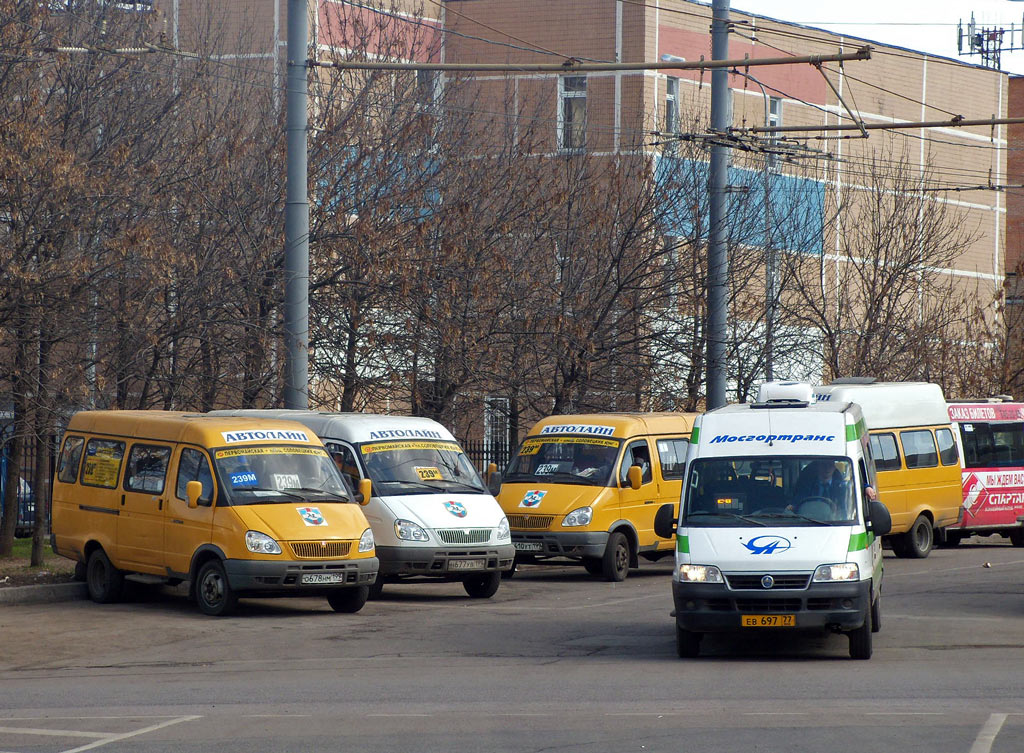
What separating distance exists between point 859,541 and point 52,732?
6.76 m

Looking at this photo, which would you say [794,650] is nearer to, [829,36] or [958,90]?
[829,36]

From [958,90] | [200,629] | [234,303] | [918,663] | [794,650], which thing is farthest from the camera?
[958,90]

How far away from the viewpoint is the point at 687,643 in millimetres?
12836

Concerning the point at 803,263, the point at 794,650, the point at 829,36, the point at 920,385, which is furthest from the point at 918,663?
the point at 829,36

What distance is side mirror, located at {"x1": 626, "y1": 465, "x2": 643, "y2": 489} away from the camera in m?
20.2

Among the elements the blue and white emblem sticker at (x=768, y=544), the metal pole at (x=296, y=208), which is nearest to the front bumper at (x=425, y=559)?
the metal pole at (x=296, y=208)

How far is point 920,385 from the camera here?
26.0 metres

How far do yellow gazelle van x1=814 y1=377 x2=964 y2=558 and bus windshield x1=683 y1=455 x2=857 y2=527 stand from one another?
10740 millimetres

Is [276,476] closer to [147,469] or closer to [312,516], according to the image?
[312,516]

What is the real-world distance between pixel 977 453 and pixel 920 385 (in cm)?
357

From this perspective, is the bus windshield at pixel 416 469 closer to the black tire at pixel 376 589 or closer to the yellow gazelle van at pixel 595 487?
the black tire at pixel 376 589

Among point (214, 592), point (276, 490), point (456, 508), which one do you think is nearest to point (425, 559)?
point (456, 508)

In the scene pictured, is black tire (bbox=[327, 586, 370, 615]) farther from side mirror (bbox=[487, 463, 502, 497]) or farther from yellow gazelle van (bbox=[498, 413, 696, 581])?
yellow gazelle van (bbox=[498, 413, 696, 581])

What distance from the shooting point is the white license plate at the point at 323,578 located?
615 inches
